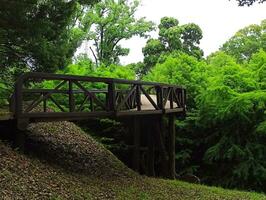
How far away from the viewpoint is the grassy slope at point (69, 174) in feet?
27.0

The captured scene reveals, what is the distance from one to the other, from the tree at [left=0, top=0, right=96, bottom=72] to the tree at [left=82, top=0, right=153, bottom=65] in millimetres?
26883

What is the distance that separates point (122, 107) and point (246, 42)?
32420 mm

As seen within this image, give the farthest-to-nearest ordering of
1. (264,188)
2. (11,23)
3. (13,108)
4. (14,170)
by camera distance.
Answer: (264,188), (11,23), (13,108), (14,170)

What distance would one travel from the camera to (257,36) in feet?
143

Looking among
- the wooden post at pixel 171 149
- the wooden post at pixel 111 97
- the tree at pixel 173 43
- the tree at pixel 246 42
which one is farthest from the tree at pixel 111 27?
the wooden post at pixel 111 97

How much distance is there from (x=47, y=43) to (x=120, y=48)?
29.6 meters

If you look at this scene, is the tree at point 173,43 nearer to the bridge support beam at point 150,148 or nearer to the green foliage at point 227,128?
the green foliage at point 227,128

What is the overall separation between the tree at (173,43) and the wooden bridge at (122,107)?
21.3 meters

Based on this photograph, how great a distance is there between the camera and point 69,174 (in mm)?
10117

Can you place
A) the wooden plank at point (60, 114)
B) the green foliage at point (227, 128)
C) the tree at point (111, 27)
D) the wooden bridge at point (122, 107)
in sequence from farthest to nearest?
the tree at point (111, 27) < the green foliage at point (227, 128) < the wooden bridge at point (122, 107) < the wooden plank at point (60, 114)

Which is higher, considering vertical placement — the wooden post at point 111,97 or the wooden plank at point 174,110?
the wooden post at point 111,97

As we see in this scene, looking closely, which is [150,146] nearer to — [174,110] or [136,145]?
[136,145]

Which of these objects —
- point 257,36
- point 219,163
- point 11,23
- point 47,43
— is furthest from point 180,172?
point 257,36

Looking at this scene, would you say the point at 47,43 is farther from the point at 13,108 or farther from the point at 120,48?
the point at 120,48
